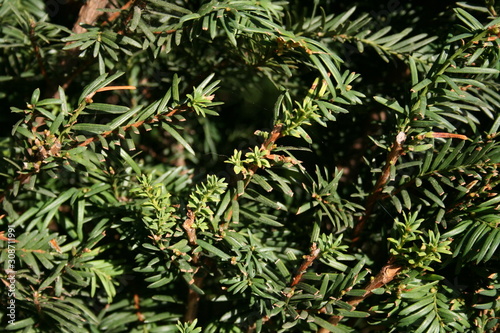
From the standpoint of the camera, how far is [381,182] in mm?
618

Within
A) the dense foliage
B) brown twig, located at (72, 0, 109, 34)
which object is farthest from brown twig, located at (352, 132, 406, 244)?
brown twig, located at (72, 0, 109, 34)

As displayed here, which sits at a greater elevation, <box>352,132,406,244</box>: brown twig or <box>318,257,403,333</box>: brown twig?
<box>352,132,406,244</box>: brown twig

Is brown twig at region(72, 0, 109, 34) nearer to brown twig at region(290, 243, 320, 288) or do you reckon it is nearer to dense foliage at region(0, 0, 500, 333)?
dense foliage at region(0, 0, 500, 333)

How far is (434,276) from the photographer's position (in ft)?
1.87

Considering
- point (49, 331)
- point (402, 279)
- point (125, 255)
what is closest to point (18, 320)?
point (49, 331)

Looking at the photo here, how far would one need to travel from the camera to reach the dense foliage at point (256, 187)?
565 millimetres

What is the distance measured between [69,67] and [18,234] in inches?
10.0

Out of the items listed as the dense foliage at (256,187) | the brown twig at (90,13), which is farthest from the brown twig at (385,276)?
the brown twig at (90,13)

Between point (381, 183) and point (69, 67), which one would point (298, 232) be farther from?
point (69, 67)

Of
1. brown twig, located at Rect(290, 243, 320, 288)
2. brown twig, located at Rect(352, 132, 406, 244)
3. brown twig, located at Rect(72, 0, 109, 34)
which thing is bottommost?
brown twig, located at Rect(290, 243, 320, 288)

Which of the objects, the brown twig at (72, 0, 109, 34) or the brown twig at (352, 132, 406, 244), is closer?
the brown twig at (352, 132, 406, 244)

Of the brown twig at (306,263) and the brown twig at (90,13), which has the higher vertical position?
the brown twig at (90,13)

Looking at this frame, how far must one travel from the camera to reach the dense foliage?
0.57 metres

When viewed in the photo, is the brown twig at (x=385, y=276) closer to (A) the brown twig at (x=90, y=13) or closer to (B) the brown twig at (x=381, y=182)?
(B) the brown twig at (x=381, y=182)
